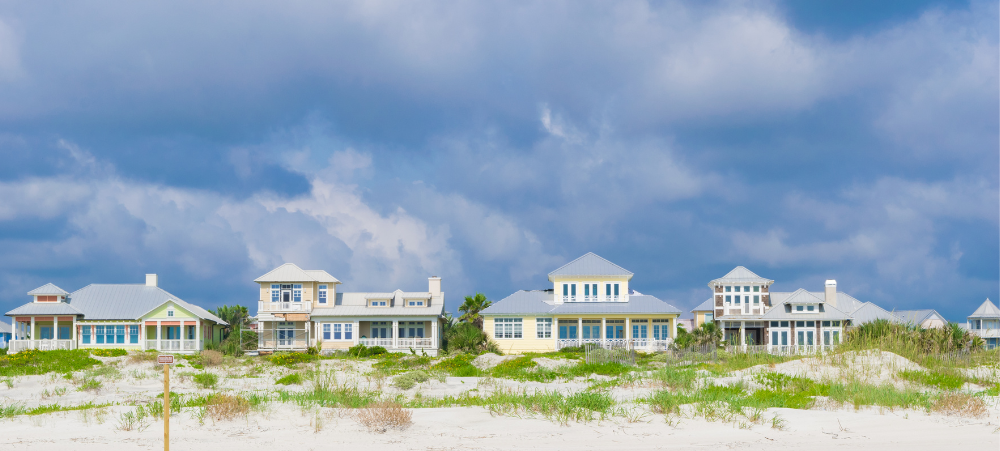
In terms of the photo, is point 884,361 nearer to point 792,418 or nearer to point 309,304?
point 792,418

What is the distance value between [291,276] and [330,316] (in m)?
3.85

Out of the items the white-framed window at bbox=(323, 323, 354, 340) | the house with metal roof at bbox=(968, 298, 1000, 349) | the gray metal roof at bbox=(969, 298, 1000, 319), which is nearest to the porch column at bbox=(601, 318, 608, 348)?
the white-framed window at bbox=(323, 323, 354, 340)

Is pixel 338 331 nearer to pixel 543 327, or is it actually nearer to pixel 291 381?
pixel 543 327

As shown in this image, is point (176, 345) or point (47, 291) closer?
point (176, 345)

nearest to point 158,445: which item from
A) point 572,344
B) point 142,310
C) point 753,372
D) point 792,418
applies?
point 792,418

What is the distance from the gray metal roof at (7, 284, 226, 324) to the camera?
149ft

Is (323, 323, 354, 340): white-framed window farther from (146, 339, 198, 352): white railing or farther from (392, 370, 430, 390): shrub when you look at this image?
(392, 370, 430, 390): shrub

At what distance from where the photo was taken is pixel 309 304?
47.5 m

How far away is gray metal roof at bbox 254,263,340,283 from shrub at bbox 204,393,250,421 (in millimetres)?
34660

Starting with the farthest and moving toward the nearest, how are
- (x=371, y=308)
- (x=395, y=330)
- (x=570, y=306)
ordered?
(x=371, y=308) < (x=570, y=306) < (x=395, y=330)

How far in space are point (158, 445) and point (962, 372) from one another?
1980cm

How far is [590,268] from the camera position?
158 feet

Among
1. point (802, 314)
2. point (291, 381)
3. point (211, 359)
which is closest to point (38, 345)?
point (211, 359)

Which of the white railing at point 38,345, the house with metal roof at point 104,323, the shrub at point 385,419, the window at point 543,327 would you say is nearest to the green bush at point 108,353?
the house with metal roof at point 104,323
